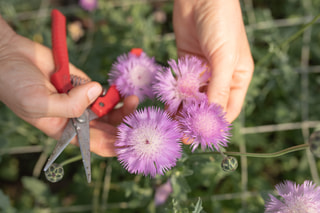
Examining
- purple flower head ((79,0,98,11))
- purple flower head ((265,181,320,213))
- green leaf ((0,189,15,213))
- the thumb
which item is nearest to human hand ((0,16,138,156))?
the thumb

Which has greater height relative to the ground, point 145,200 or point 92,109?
point 92,109

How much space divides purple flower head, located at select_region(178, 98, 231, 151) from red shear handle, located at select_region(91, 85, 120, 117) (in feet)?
1.30

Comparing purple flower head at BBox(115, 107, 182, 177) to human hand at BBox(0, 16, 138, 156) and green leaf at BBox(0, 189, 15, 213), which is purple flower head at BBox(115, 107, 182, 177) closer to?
human hand at BBox(0, 16, 138, 156)

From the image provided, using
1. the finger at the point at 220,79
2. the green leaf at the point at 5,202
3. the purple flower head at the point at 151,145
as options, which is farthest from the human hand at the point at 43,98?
the green leaf at the point at 5,202

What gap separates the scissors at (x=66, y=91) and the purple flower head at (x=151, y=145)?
189 millimetres

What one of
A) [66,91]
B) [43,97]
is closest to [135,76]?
[66,91]

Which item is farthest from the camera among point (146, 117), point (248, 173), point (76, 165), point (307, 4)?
point (307, 4)

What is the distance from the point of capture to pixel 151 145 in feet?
3.93

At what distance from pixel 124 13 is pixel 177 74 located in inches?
51.5

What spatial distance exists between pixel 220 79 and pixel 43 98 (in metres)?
0.84

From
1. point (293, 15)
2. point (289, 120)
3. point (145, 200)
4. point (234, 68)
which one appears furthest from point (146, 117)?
point (293, 15)

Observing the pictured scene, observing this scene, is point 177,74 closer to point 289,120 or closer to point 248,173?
point 248,173

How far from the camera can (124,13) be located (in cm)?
247

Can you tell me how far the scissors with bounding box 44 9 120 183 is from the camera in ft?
4.19
